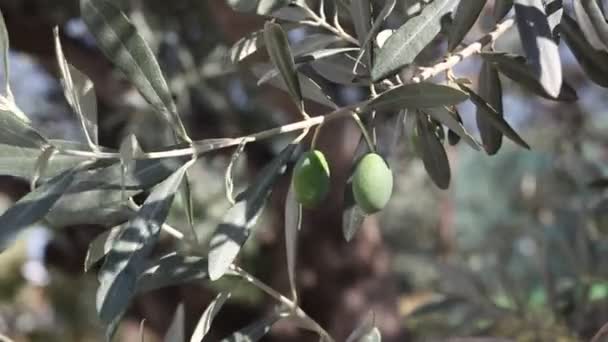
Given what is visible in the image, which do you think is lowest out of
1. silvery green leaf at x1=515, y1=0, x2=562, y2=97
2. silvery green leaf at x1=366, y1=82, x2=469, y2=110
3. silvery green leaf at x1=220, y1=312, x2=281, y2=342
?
silvery green leaf at x1=220, y1=312, x2=281, y2=342

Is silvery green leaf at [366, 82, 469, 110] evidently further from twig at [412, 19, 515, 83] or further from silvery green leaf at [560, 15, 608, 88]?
silvery green leaf at [560, 15, 608, 88]

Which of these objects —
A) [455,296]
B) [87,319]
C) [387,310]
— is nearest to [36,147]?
[455,296]

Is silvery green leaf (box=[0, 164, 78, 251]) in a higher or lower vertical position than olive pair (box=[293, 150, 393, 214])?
higher

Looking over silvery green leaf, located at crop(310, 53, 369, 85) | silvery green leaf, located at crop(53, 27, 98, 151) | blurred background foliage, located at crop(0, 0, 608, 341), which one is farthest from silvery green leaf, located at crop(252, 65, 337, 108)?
blurred background foliage, located at crop(0, 0, 608, 341)

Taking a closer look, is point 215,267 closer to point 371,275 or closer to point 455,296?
point 455,296

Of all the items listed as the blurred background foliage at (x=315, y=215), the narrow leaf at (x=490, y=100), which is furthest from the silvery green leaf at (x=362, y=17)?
the blurred background foliage at (x=315, y=215)

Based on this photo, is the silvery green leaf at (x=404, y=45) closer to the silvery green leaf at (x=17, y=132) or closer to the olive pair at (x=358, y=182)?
the olive pair at (x=358, y=182)
